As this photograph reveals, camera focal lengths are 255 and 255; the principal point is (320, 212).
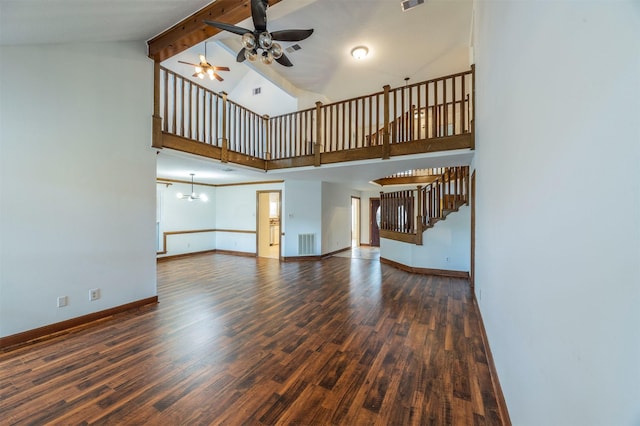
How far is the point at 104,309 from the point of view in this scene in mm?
3250

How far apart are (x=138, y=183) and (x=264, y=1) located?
280cm

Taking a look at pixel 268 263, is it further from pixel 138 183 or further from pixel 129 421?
pixel 129 421

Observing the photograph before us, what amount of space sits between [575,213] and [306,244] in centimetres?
660

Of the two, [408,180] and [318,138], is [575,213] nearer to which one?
[318,138]

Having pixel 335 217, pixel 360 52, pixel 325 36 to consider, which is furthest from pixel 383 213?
pixel 325 36

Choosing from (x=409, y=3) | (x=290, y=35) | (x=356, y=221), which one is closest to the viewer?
(x=290, y=35)

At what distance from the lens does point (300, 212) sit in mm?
7246

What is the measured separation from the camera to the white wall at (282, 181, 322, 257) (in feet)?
23.5

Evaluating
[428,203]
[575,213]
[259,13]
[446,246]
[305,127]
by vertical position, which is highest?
[259,13]

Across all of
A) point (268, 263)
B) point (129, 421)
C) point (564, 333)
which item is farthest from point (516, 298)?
point (268, 263)

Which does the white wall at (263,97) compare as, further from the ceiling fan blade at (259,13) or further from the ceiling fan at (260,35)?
the ceiling fan blade at (259,13)

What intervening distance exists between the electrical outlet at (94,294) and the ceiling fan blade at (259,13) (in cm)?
A: 364

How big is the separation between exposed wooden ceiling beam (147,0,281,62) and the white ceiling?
0.09 metres

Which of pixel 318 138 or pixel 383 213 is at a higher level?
pixel 318 138
